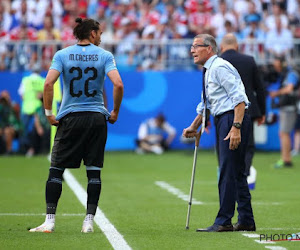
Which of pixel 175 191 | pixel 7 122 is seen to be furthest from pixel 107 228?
pixel 7 122

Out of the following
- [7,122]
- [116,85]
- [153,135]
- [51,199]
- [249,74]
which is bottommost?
[153,135]

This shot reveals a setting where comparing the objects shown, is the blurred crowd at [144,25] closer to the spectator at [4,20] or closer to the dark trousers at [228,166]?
the spectator at [4,20]

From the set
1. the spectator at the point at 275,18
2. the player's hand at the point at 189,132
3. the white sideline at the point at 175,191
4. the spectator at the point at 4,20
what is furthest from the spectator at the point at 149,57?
the player's hand at the point at 189,132

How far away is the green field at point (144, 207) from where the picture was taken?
Result: 8.37 metres

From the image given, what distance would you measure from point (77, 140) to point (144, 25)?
1748 cm

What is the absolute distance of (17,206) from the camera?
1181 centimetres

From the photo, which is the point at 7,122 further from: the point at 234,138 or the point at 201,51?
the point at 234,138

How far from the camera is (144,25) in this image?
26.2 meters

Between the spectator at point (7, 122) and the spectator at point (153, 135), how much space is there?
337cm

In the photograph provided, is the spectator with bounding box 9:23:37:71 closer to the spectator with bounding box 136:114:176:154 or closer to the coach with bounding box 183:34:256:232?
the spectator with bounding box 136:114:176:154

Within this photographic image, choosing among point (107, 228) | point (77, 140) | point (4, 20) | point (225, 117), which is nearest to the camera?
point (77, 140)

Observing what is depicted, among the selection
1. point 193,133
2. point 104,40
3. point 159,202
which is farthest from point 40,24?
point 193,133

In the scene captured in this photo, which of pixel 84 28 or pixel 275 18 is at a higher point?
pixel 84 28

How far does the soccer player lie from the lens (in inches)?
352
